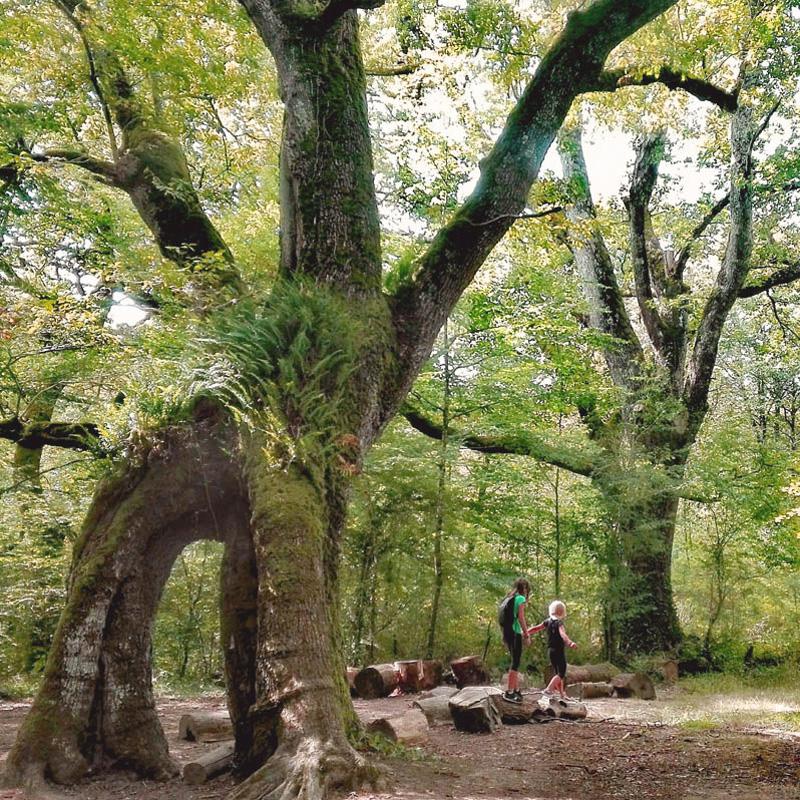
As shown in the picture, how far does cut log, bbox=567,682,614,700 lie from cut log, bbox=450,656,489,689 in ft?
4.38

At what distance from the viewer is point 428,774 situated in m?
4.74

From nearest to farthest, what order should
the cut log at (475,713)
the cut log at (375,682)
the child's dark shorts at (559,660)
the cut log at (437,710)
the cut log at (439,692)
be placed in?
the cut log at (475,713) < the cut log at (437,710) < the child's dark shorts at (559,660) < the cut log at (439,692) < the cut log at (375,682)

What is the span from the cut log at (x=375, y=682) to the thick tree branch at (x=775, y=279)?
32.7ft

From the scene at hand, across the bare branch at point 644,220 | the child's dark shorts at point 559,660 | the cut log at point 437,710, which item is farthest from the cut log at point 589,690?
the bare branch at point 644,220

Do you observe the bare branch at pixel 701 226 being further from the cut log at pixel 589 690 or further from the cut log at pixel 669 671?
the cut log at pixel 589 690

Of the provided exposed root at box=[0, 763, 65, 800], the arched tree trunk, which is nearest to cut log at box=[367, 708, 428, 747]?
the arched tree trunk

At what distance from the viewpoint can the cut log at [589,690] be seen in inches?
390

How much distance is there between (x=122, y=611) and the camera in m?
5.09

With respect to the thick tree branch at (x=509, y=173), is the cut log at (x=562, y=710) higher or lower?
lower

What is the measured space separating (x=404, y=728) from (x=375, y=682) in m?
3.95

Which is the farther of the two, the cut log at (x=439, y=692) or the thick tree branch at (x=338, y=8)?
the cut log at (x=439, y=692)

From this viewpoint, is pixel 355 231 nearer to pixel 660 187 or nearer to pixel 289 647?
pixel 289 647

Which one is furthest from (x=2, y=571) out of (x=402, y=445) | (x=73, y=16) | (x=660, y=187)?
(x=660, y=187)

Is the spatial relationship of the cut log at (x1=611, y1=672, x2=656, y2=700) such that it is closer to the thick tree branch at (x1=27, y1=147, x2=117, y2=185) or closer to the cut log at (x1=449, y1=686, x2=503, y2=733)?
the cut log at (x1=449, y1=686, x2=503, y2=733)
